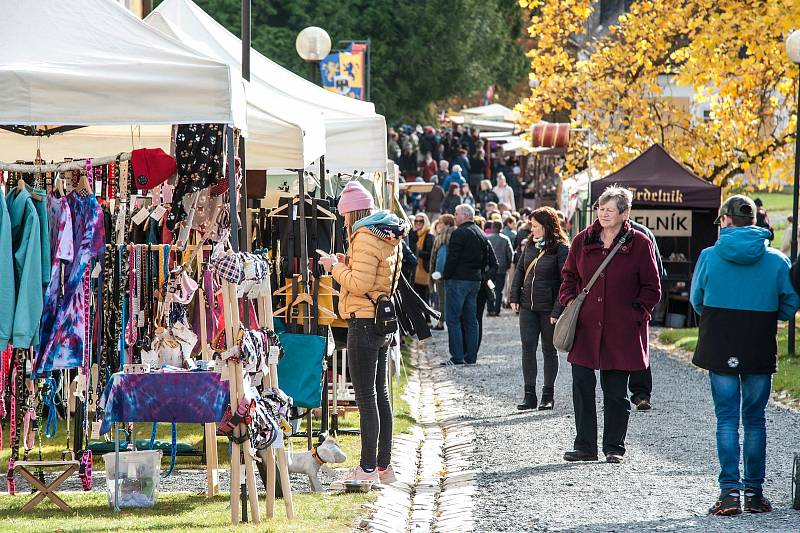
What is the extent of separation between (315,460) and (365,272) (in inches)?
49.7

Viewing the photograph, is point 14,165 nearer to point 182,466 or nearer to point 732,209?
point 182,466

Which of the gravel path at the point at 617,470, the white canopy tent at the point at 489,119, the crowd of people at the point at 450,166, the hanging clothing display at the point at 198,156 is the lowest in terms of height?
the gravel path at the point at 617,470

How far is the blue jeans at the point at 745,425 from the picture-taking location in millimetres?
8383

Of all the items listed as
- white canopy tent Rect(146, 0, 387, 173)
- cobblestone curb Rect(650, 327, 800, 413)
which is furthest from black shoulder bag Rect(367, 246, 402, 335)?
cobblestone curb Rect(650, 327, 800, 413)

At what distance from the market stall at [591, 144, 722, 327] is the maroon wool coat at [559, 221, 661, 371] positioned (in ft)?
37.1

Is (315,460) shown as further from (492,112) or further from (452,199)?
(492,112)

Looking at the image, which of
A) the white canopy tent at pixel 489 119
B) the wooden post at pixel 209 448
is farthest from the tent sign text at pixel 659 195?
the white canopy tent at pixel 489 119

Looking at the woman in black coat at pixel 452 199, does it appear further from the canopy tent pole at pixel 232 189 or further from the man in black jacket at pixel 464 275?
the canopy tent pole at pixel 232 189

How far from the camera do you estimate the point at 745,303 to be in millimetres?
8352

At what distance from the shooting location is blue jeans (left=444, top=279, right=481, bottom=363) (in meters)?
17.2

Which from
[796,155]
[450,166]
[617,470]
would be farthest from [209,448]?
[450,166]

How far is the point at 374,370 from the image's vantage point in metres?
9.05

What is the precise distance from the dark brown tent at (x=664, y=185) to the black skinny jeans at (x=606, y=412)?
1147cm

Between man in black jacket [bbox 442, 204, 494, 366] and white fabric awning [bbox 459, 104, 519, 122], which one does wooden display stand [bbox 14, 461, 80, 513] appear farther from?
white fabric awning [bbox 459, 104, 519, 122]
